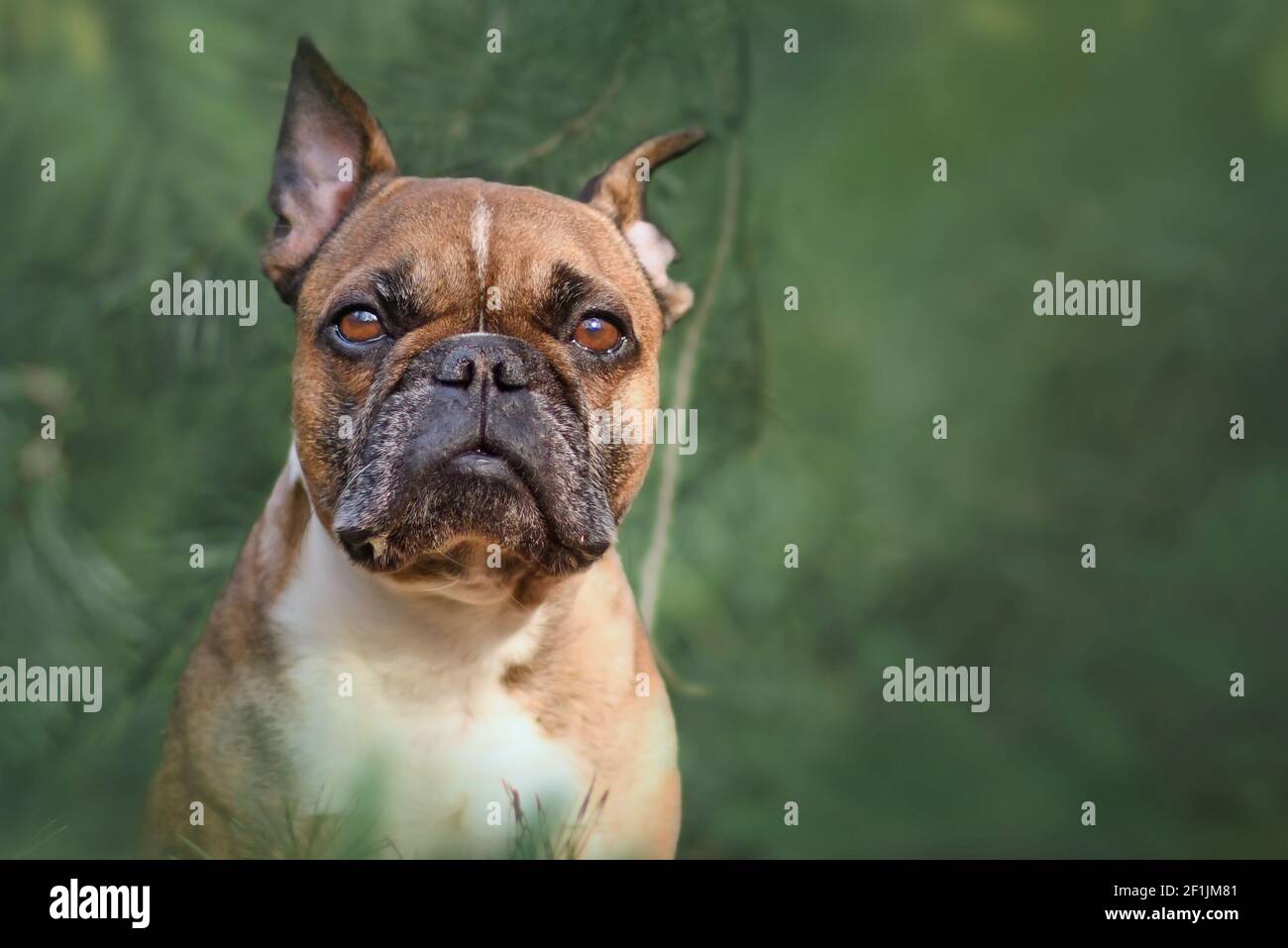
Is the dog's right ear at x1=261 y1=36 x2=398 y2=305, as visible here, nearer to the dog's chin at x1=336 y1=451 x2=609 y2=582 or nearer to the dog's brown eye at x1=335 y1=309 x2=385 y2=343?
the dog's brown eye at x1=335 y1=309 x2=385 y2=343

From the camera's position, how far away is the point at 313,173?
3.27 meters

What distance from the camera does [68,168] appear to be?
11.1ft

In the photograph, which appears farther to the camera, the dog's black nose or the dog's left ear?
the dog's left ear

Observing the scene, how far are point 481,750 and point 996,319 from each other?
2082 millimetres

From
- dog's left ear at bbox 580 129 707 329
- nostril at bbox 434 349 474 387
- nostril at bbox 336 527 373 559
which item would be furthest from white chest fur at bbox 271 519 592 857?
dog's left ear at bbox 580 129 707 329

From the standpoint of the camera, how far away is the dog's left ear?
334 cm

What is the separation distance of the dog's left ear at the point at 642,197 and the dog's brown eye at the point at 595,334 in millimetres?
407

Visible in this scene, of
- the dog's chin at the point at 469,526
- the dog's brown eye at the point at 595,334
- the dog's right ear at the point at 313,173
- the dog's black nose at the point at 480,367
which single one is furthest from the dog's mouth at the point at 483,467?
the dog's right ear at the point at 313,173

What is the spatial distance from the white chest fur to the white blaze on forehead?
0.56 m

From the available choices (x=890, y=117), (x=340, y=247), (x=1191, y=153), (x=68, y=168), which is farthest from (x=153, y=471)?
(x=1191, y=153)

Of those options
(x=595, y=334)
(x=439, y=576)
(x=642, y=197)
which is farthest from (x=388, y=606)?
(x=642, y=197)

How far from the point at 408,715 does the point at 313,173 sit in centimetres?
115

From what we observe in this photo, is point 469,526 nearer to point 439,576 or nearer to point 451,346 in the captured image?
point 439,576

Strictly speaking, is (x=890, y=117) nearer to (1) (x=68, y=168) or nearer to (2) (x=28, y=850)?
(1) (x=68, y=168)
